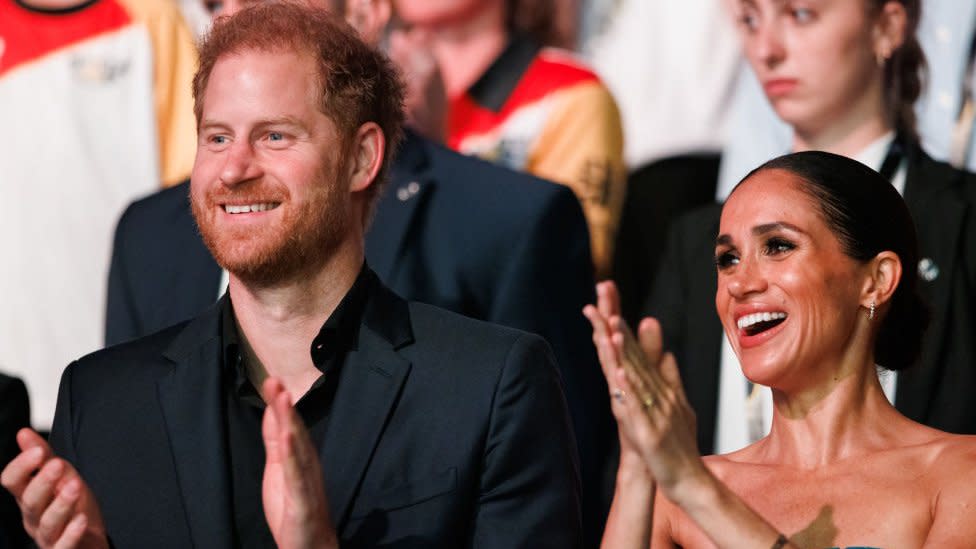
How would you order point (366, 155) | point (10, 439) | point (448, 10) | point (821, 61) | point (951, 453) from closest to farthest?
1. point (951, 453)
2. point (366, 155)
3. point (10, 439)
4. point (821, 61)
5. point (448, 10)

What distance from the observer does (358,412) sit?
2807 mm

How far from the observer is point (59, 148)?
4238mm

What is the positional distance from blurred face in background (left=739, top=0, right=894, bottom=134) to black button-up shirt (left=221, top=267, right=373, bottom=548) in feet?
4.38

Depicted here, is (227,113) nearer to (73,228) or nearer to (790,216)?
(790,216)

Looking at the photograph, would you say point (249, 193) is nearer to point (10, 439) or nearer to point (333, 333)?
point (333, 333)

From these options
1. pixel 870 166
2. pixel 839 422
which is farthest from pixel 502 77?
pixel 839 422

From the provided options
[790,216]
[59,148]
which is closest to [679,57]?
[59,148]

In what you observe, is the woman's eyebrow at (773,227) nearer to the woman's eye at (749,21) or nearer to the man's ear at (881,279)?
the man's ear at (881,279)

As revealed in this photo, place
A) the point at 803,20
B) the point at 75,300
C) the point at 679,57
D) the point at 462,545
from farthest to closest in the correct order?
the point at 679,57 < the point at 75,300 < the point at 803,20 < the point at 462,545

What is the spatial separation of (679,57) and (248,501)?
2.50 metres

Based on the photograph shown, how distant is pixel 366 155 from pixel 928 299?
3.93 ft

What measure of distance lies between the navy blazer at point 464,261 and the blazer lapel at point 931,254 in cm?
62

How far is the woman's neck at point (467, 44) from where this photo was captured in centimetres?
465

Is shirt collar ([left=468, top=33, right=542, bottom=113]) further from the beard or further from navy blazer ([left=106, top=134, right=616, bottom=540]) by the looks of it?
the beard
